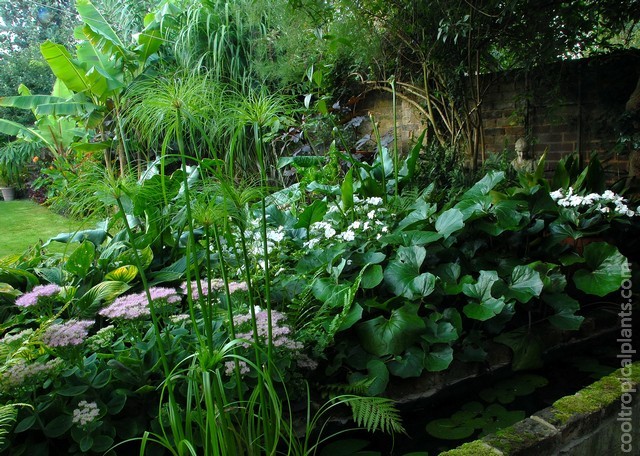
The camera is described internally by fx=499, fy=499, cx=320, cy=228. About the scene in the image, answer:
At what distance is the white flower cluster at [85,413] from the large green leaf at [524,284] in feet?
5.91

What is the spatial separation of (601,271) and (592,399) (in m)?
1.05

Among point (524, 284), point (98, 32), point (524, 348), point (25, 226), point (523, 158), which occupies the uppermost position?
point (98, 32)

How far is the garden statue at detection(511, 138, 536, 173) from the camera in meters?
4.54

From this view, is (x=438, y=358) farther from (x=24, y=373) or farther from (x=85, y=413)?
(x=24, y=373)

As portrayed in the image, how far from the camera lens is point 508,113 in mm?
5008

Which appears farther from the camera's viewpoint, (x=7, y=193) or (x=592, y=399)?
(x=7, y=193)

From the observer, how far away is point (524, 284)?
2.39 metres

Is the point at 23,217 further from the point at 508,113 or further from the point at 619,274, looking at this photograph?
the point at 619,274

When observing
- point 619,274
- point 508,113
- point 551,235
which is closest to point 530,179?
point 551,235

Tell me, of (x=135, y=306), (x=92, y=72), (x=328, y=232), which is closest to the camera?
(x=135, y=306)

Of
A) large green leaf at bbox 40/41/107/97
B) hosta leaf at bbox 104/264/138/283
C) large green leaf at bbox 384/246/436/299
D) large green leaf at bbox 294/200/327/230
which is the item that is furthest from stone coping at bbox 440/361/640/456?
large green leaf at bbox 40/41/107/97

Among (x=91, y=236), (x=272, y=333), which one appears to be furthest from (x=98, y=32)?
(x=272, y=333)

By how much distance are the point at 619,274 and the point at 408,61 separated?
3.51 m

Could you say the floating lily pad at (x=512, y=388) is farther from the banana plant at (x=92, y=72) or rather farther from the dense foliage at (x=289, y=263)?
the banana plant at (x=92, y=72)
